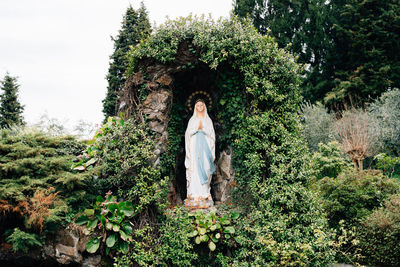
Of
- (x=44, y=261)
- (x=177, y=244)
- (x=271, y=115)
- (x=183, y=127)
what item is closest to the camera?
(x=44, y=261)

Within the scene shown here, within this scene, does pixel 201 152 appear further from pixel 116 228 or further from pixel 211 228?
pixel 116 228

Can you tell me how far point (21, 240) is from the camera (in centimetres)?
450

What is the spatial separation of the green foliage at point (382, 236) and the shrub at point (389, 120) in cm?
906

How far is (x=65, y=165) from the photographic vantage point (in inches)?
226

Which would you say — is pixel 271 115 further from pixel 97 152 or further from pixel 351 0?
pixel 351 0

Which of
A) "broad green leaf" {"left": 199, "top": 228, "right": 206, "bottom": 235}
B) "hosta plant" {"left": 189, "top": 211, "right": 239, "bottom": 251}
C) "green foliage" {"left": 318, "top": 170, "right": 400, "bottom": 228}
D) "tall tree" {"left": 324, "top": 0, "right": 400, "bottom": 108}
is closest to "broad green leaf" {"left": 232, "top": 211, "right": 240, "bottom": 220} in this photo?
"hosta plant" {"left": 189, "top": 211, "right": 239, "bottom": 251}

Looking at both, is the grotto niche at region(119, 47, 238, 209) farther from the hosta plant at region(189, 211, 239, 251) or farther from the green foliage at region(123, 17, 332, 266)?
the hosta plant at region(189, 211, 239, 251)

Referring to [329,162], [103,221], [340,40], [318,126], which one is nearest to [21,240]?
[103,221]

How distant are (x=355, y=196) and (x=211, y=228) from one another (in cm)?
353

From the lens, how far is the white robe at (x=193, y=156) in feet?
22.3

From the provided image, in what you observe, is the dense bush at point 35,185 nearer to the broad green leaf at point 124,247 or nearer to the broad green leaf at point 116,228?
the broad green leaf at point 116,228

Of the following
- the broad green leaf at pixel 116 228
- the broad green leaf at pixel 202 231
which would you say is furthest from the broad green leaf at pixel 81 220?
the broad green leaf at pixel 202 231

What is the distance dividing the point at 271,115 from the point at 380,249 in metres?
3.41

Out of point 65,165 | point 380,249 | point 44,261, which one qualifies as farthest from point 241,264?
point 65,165
